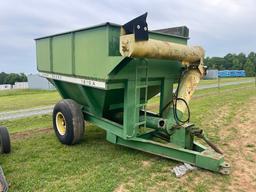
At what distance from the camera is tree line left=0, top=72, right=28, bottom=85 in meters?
65.1

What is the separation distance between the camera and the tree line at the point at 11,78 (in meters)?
65.1

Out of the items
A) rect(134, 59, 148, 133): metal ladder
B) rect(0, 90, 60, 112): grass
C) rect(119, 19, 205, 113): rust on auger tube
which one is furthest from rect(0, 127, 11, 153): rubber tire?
rect(0, 90, 60, 112): grass

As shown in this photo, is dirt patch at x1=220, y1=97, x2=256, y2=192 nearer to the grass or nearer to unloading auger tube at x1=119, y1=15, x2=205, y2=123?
unloading auger tube at x1=119, y1=15, x2=205, y2=123

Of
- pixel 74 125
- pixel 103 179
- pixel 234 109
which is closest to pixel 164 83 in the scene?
pixel 74 125

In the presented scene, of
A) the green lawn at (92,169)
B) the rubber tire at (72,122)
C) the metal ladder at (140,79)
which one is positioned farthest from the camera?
the rubber tire at (72,122)

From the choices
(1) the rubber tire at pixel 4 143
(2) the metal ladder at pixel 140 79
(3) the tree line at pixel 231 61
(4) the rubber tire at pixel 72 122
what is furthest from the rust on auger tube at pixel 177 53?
(3) the tree line at pixel 231 61

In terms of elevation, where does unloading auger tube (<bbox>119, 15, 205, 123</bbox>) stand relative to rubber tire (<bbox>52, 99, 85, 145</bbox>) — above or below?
above

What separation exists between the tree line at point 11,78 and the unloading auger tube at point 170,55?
209 ft

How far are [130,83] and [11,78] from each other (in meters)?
66.1

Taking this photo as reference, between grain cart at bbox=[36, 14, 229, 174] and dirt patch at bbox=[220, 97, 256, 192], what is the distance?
1.06ft

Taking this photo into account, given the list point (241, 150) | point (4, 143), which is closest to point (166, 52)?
point (241, 150)

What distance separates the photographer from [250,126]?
7531 millimetres

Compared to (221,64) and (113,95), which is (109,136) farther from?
(221,64)

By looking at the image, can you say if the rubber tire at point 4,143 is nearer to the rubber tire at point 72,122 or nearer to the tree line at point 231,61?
the rubber tire at point 72,122
